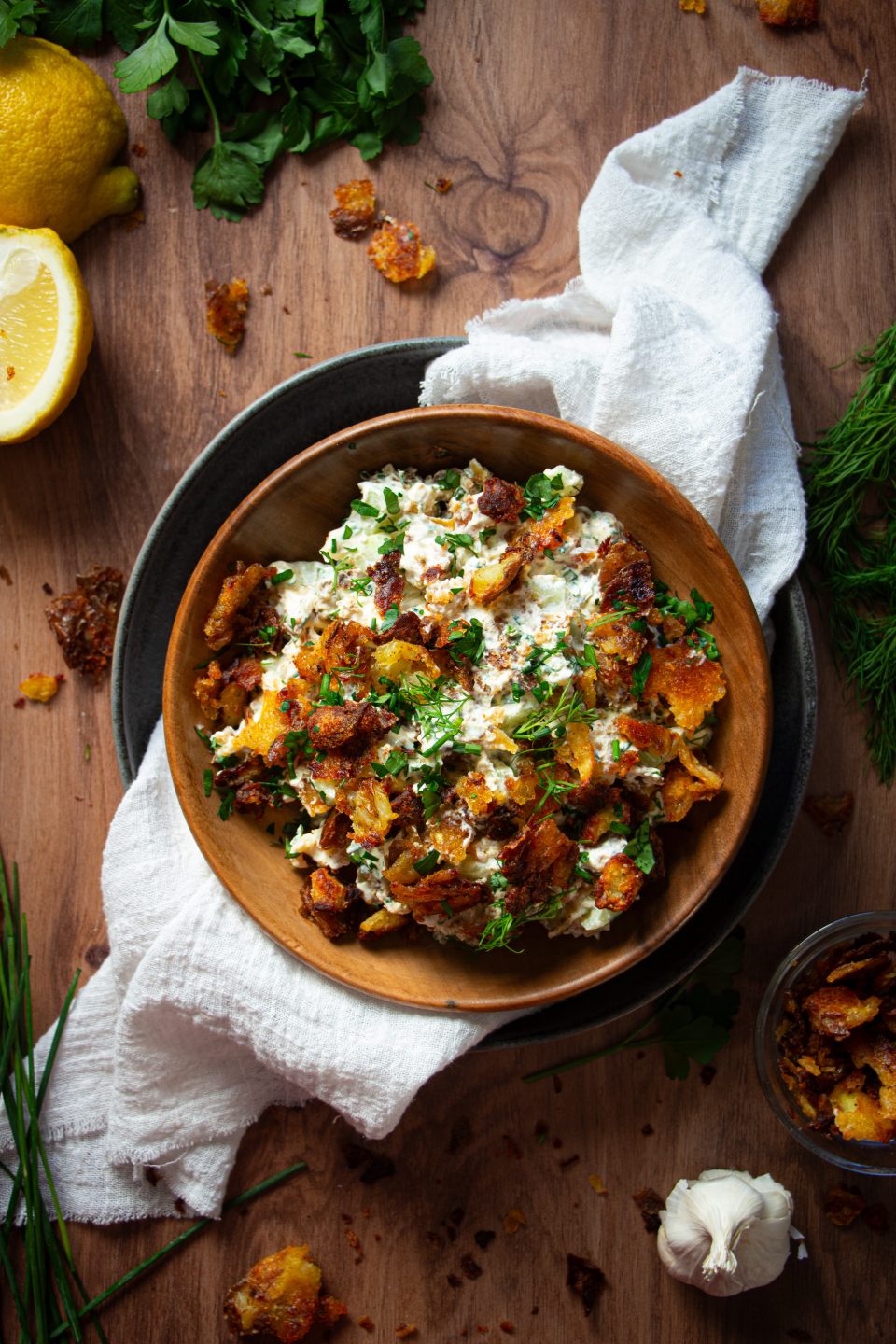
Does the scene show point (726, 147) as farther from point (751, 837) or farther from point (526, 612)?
point (751, 837)

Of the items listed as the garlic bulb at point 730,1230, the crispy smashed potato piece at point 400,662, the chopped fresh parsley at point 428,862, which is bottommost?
the garlic bulb at point 730,1230

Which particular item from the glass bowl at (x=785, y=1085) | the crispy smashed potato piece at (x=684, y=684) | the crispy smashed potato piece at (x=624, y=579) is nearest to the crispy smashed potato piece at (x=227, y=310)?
the crispy smashed potato piece at (x=624, y=579)

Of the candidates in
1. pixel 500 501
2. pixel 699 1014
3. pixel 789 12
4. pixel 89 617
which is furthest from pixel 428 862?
pixel 789 12

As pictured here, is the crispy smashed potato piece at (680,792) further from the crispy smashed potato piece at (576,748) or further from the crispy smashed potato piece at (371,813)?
the crispy smashed potato piece at (371,813)

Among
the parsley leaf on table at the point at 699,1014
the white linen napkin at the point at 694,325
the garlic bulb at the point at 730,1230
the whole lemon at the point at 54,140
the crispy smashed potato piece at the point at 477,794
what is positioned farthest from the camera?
the parsley leaf on table at the point at 699,1014

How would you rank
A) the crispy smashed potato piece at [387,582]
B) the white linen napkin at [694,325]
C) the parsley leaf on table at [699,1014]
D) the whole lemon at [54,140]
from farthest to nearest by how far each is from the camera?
the parsley leaf on table at [699,1014], the whole lemon at [54,140], the white linen napkin at [694,325], the crispy smashed potato piece at [387,582]

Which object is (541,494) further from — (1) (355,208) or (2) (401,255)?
(1) (355,208)
